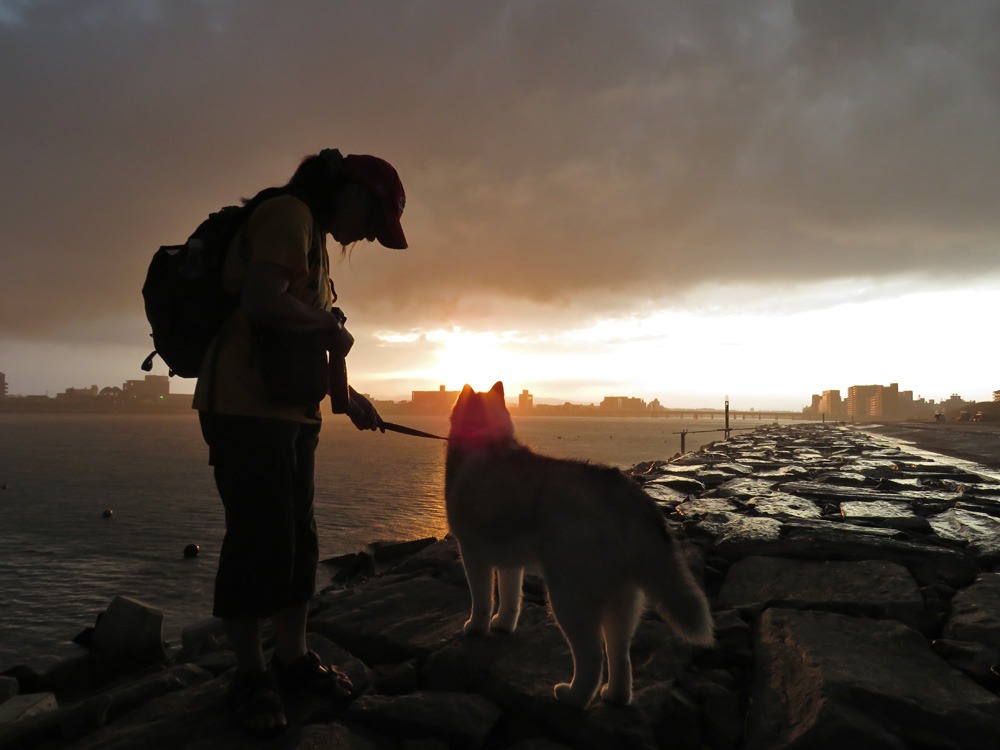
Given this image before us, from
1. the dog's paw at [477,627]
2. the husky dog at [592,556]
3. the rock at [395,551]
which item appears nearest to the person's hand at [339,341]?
the husky dog at [592,556]

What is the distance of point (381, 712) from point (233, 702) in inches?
28.6

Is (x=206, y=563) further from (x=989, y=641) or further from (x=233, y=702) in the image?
(x=989, y=641)

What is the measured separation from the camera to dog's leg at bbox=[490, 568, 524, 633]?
144 inches

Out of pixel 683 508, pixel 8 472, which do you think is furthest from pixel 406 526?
pixel 8 472

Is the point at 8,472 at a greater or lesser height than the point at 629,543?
lesser

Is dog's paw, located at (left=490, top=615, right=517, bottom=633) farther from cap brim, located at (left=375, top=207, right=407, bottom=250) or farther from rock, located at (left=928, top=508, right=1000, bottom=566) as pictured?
rock, located at (left=928, top=508, right=1000, bottom=566)

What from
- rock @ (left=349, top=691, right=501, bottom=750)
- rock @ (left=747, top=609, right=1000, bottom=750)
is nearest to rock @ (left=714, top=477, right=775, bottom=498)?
rock @ (left=747, top=609, right=1000, bottom=750)

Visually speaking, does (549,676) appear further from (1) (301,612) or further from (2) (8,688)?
(2) (8,688)

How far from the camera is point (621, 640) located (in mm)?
2803

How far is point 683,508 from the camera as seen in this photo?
7.65 metres

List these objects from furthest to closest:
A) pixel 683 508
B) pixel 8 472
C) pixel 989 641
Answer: pixel 8 472 → pixel 683 508 → pixel 989 641

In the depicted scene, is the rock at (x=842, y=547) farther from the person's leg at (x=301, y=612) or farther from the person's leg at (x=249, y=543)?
the person's leg at (x=249, y=543)

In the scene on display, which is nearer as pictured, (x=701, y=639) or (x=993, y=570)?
(x=701, y=639)

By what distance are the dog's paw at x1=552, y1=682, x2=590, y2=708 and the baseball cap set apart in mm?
2559
